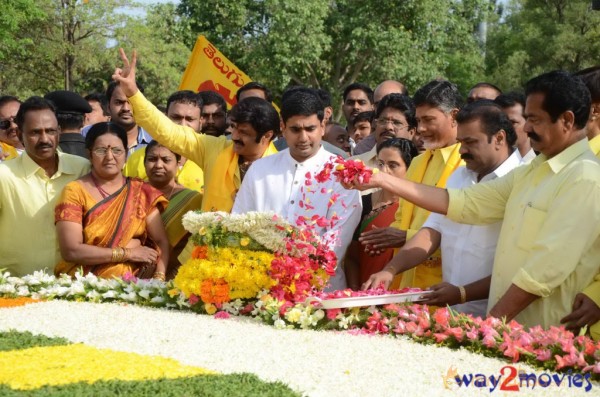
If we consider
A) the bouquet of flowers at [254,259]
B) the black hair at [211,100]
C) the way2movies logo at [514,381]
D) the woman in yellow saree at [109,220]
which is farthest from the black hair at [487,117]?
the black hair at [211,100]

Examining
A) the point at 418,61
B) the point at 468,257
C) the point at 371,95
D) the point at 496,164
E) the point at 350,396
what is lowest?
the point at 350,396

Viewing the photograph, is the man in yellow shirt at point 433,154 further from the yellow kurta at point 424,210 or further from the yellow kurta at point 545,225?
the yellow kurta at point 545,225

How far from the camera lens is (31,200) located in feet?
21.9

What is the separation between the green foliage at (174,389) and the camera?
3691mm

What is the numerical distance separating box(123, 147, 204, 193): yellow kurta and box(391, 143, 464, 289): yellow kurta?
230 cm

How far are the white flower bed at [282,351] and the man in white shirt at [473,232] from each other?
746 mm

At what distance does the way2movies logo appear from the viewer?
404 cm

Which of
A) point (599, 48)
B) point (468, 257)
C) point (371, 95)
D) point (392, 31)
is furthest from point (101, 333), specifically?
point (599, 48)

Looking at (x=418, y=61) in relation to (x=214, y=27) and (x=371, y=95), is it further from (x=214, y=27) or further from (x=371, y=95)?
(x=371, y=95)

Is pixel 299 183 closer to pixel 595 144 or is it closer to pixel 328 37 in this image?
pixel 595 144

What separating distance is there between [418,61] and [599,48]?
8176 millimetres

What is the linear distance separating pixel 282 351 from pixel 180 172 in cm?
363

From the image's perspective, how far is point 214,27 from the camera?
108 ft

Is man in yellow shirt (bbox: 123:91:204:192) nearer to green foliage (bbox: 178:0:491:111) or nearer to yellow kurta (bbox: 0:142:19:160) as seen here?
yellow kurta (bbox: 0:142:19:160)
